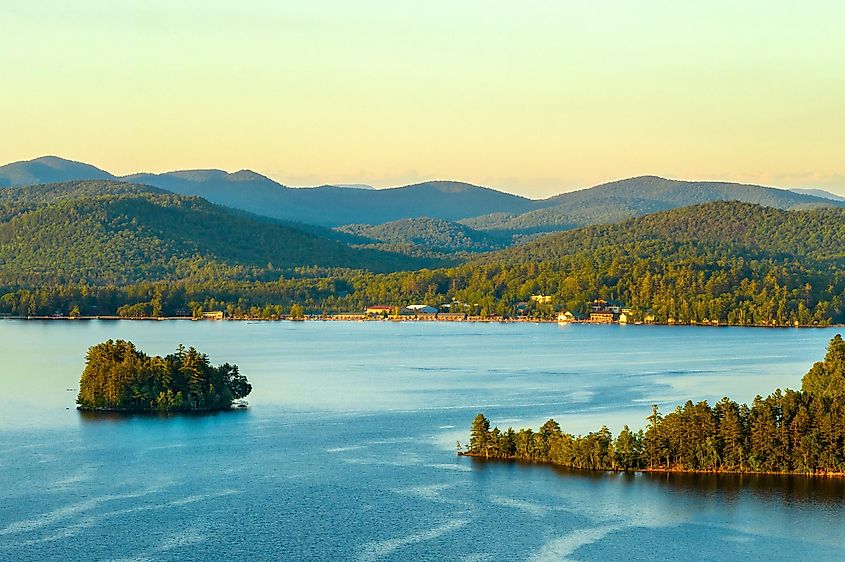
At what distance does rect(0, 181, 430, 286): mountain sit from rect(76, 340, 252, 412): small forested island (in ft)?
288

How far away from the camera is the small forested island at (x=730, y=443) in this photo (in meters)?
41.3

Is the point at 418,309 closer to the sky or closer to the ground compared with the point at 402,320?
closer to the sky

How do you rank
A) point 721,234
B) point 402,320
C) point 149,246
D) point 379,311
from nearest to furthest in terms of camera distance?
point 402,320
point 379,311
point 721,234
point 149,246

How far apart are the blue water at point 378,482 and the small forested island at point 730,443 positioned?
2.78 feet

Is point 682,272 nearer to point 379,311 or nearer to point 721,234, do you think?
point 379,311

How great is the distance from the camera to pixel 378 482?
4103cm

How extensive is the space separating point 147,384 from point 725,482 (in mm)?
23717

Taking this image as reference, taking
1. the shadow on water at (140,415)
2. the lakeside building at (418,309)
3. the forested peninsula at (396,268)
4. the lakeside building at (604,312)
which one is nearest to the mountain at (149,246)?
the forested peninsula at (396,268)

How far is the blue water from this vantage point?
3441cm

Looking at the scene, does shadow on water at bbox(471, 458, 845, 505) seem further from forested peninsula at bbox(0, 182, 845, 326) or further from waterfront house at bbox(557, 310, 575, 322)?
waterfront house at bbox(557, 310, 575, 322)

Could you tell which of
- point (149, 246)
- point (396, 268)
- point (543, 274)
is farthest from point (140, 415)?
point (396, 268)

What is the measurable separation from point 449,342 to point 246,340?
1345cm

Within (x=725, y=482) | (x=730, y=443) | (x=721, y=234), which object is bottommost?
(x=725, y=482)

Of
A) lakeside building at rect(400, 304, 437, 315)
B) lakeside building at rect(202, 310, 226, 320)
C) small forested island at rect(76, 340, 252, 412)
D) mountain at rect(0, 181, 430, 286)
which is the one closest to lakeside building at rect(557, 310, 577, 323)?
lakeside building at rect(400, 304, 437, 315)
